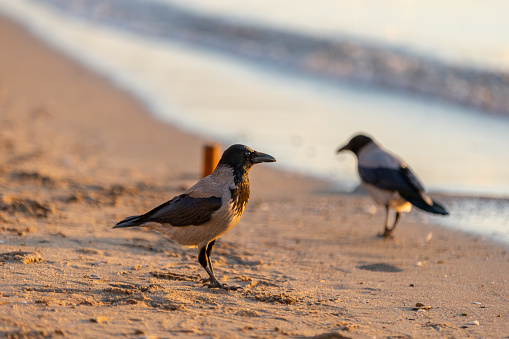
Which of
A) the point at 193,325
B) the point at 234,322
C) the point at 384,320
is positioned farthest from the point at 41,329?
the point at 384,320

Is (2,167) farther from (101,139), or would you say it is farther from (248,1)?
(248,1)

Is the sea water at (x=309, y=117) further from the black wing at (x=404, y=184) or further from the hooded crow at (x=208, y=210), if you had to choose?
the hooded crow at (x=208, y=210)

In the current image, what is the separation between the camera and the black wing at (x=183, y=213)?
535 cm

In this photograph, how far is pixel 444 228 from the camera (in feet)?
25.4

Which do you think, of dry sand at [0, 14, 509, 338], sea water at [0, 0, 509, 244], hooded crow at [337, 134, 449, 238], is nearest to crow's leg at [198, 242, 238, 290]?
dry sand at [0, 14, 509, 338]

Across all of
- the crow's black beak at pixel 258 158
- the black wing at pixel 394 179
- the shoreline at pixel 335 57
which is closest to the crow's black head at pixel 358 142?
the black wing at pixel 394 179

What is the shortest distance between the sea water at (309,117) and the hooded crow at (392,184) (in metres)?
0.80

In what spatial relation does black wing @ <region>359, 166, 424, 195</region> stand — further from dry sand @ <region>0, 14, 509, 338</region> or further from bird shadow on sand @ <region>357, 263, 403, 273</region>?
bird shadow on sand @ <region>357, 263, 403, 273</region>

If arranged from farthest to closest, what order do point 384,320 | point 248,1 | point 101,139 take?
point 248,1, point 101,139, point 384,320

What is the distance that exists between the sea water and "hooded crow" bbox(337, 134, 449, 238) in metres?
0.80

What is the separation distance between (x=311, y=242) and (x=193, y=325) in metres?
2.85

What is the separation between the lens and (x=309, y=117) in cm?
1292

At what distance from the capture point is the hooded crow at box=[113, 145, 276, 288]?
211 inches

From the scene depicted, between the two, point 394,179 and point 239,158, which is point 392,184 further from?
point 239,158
